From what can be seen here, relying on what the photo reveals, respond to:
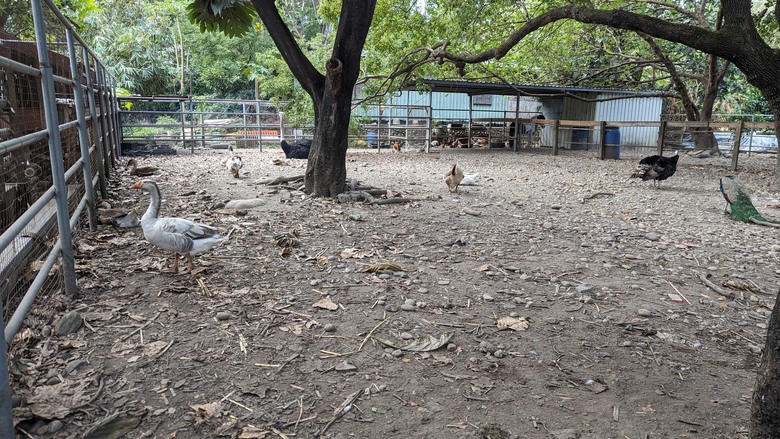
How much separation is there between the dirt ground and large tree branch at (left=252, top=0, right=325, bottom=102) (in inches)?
83.3

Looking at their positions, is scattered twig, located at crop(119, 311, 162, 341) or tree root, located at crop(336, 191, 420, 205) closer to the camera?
scattered twig, located at crop(119, 311, 162, 341)

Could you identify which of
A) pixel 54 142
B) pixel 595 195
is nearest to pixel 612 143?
pixel 595 195

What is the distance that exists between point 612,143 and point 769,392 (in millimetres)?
16897

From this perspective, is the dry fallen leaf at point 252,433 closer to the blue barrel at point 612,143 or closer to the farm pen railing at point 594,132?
the farm pen railing at point 594,132

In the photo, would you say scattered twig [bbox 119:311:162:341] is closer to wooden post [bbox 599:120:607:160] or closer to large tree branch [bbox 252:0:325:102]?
large tree branch [bbox 252:0:325:102]

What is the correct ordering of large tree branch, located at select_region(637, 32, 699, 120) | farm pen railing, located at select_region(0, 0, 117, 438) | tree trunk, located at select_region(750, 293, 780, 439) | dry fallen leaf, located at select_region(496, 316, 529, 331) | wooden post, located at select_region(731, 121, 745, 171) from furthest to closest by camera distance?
large tree branch, located at select_region(637, 32, 699, 120)
wooden post, located at select_region(731, 121, 745, 171)
dry fallen leaf, located at select_region(496, 316, 529, 331)
farm pen railing, located at select_region(0, 0, 117, 438)
tree trunk, located at select_region(750, 293, 780, 439)

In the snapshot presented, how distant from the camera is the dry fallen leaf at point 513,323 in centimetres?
345

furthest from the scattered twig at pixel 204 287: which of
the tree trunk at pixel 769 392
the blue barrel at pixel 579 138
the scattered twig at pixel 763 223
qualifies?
the blue barrel at pixel 579 138

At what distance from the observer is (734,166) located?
12492mm

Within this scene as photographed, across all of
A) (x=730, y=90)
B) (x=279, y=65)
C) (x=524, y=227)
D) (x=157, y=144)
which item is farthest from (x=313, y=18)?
(x=524, y=227)

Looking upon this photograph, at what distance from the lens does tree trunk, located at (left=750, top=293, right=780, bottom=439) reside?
1.79m

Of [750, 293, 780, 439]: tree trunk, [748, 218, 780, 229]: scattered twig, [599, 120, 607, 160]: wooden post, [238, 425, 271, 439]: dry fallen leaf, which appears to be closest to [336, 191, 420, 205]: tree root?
[748, 218, 780, 229]: scattered twig

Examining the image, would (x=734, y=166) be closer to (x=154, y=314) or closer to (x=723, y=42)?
(x=723, y=42)

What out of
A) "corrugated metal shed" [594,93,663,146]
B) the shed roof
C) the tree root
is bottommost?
the tree root
